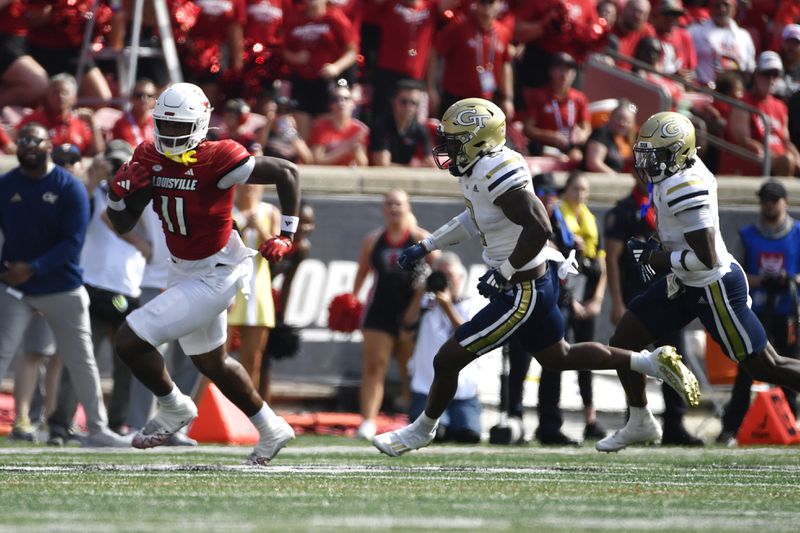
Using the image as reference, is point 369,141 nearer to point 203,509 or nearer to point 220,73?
point 220,73

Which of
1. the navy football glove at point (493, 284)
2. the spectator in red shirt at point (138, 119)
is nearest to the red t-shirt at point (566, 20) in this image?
the spectator in red shirt at point (138, 119)

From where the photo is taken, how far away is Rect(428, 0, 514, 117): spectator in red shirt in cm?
1427

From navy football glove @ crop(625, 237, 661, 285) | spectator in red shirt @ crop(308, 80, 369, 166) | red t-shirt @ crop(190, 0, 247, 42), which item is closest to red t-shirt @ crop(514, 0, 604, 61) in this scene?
spectator in red shirt @ crop(308, 80, 369, 166)

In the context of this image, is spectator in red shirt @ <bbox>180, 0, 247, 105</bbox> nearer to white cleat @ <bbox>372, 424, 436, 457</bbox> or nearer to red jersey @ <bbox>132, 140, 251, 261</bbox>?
red jersey @ <bbox>132, 140, 251, 261</bbox>

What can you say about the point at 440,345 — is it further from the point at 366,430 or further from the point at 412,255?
the point at 412,255

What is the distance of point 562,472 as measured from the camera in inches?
321

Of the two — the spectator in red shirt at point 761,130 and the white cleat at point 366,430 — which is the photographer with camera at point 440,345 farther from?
the spectator in red shirt at point 761,130

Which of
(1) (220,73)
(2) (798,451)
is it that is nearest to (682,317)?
(2) (798,451)

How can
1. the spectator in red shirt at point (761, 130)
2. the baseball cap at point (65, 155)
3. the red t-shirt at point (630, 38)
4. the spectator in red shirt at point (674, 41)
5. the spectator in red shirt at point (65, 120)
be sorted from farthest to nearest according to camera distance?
1. the spectator in red shirt at point (674, 41)
2. the red t-shirt at point (630, 38)
3. the spectator in red shirt at point (761, 130)
4. the spectator in red shirt at point (65, 120)
5. the baseball cap at point (65, 155)

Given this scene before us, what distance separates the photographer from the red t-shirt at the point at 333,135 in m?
13.7

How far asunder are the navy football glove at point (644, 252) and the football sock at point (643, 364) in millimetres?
502

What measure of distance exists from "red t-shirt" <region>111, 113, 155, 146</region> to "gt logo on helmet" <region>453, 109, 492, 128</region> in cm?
468

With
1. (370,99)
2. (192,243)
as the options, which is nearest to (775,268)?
(370,99)

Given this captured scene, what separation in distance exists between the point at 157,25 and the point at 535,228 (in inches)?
269
